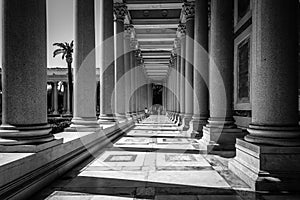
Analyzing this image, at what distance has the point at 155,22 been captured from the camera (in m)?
52.8

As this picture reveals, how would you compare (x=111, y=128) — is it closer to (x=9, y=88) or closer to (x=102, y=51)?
(x=102, y=51)

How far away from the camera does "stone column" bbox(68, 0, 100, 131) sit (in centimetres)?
2123

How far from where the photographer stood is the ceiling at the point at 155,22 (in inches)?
1777

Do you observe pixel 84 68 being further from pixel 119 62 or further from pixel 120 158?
pixel 119 62

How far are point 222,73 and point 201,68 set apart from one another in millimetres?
6490

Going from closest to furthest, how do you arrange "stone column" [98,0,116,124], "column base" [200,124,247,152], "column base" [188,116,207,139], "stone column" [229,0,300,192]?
"stone column" [229,0,300,192] → "column base" [200,124,247,152] → "column base" [188,116,207,139] → "stone column" [98,0,116,124]

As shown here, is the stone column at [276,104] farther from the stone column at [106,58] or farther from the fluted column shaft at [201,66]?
the stone column at [106,58]

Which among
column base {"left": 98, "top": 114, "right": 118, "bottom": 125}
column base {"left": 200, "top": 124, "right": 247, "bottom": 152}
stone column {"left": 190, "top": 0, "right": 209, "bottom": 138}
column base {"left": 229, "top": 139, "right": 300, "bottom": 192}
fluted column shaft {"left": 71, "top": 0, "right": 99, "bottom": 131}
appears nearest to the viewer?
column base {"left": 229, "top": 139, "right": 300, "bottom": 192}

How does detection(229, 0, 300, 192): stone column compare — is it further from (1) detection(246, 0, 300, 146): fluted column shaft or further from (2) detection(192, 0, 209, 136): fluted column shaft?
(2) detection(192, 0, 209, 136): fluted column shaft

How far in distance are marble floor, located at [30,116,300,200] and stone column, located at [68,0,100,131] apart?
Answer: 3.69 metres

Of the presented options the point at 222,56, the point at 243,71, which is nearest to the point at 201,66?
the point at 243,71

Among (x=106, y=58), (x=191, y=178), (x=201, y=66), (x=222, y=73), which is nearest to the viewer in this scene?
(x=191, y=178)

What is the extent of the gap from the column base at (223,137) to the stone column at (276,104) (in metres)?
7.47

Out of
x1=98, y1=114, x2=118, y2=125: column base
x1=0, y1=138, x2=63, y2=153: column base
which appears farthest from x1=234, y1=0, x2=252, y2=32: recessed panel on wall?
x1=0, y1=138, x2=63, y2=153: column base
